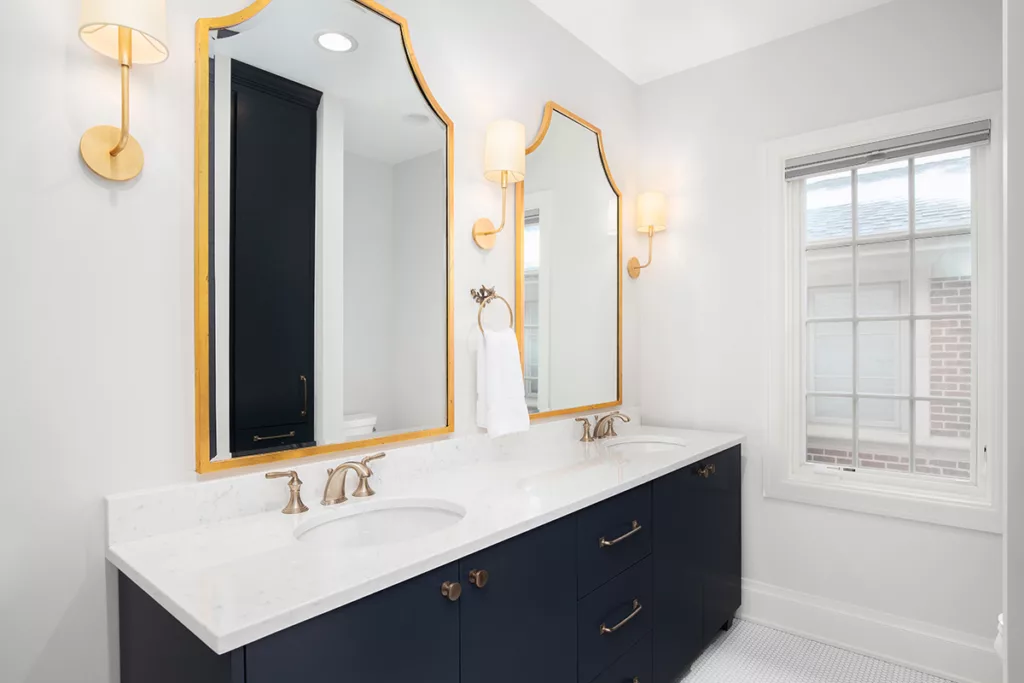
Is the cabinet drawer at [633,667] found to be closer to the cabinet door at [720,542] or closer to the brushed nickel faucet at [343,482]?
the cabinet door at [720,542]

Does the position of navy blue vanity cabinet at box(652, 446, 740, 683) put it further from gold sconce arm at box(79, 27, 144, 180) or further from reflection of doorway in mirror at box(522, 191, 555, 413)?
gold sconce arm at box(79, 27, 144, 180)

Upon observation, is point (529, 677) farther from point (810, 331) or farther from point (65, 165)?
point (810, 331)

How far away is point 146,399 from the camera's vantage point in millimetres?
1202

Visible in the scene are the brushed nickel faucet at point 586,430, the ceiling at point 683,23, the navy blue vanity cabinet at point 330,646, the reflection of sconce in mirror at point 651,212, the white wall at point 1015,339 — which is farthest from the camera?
the reflection of sconce in mirror at point 651,212

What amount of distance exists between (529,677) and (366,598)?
1.81 feet

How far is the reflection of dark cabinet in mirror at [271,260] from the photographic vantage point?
1.33 m

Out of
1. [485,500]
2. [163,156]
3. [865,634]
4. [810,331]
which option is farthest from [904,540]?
[163,156]

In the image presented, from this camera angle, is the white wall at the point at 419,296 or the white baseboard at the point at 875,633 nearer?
the white wall at the point at 419,296

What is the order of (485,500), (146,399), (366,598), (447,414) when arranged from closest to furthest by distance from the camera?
(366,598), (146,399), (485,500), (447,414)

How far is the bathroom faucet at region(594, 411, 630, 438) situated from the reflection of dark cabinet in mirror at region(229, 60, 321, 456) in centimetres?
130

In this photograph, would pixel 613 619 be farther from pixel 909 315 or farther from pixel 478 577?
pixel 909 315

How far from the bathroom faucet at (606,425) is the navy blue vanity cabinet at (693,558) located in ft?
1.41

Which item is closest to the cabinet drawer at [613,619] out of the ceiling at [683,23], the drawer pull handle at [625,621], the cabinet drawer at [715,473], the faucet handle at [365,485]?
the drawer pull handle at [625,621]

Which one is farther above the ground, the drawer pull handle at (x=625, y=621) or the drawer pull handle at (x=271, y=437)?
the drawer pull handle at (x=271, y=437)
